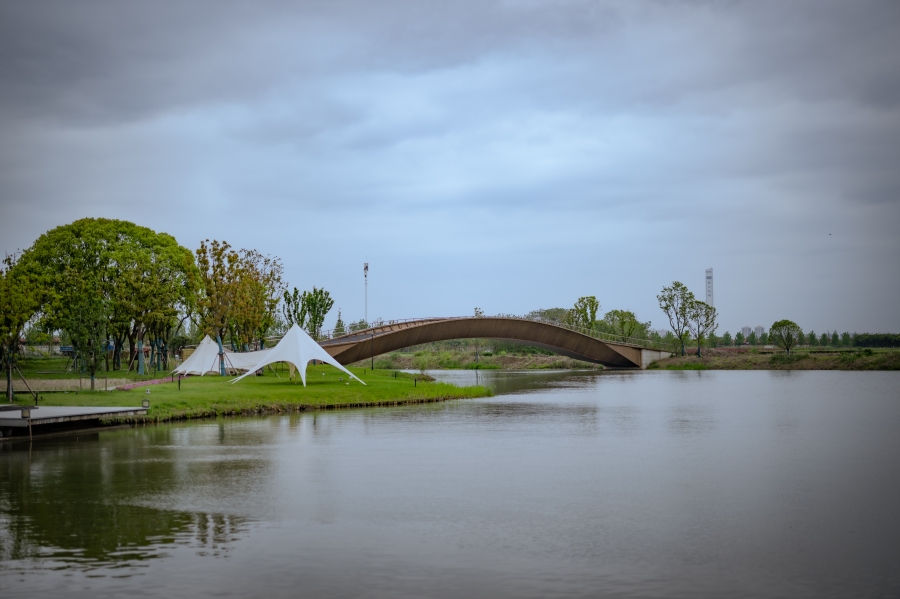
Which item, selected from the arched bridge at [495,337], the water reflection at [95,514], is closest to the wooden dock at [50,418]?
the water reflection at [95,514]

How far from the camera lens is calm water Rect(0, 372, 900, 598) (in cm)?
1098

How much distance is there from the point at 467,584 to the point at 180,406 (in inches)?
973

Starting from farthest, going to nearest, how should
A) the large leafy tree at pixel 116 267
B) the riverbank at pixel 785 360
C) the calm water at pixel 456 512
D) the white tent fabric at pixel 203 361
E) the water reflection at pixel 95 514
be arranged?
the riverbank at pixel 785 360
the large leafy tree at pixel 116 267
the white tent fabric at pixel 203 361
the water reflection at pixel 95 514
the calm water at pixel 456 512

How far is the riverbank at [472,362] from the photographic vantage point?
10700 centimetres

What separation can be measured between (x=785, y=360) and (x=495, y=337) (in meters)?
29.9

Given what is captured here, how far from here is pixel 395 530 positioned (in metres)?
13.7

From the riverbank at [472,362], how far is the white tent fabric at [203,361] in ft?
163

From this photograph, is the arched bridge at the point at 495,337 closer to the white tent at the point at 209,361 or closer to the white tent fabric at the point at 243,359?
the white tent fabric at the point at 243,359

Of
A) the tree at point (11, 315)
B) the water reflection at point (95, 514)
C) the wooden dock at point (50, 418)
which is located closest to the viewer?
the water reflection at point (95, 514)

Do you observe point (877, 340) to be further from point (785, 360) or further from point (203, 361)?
point (203, 361)

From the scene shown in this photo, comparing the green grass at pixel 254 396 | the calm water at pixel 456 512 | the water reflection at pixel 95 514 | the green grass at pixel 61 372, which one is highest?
the green grass at pixel 61 372

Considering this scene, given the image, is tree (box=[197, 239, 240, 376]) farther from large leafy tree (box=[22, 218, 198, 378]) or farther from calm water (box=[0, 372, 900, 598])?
calm water (box=[0, 372, 900, 598])

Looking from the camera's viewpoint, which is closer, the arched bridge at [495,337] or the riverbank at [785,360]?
the arched bridge at [495,337]

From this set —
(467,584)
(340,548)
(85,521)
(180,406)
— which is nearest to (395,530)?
(340,548)
